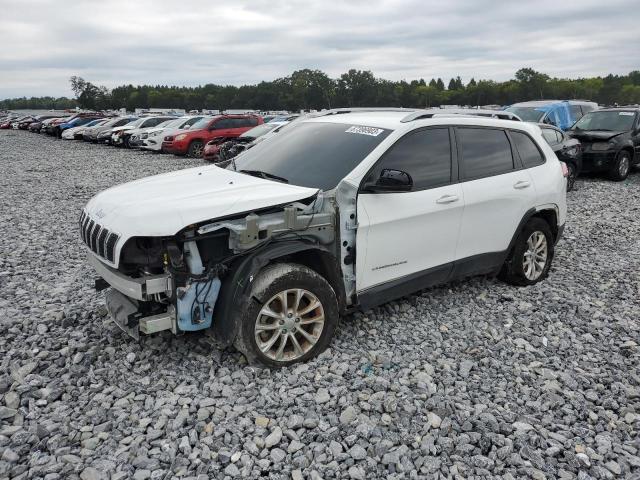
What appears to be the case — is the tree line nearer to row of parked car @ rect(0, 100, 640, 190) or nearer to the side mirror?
→ row of parked car @ rect(0, 100, 640, 190)

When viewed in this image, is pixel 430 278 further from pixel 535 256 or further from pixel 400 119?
pixel 535 256

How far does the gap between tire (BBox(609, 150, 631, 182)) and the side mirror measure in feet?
36.4

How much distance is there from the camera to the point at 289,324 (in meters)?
3.77

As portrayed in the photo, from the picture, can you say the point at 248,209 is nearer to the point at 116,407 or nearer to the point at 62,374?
the point at 116,407

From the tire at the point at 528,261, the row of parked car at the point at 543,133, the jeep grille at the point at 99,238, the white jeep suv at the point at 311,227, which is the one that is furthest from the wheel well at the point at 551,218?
the jeep grille at the point at 99,238

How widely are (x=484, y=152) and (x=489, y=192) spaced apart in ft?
1.32

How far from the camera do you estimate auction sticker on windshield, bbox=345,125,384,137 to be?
172 inches

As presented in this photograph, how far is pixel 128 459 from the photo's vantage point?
290 cm

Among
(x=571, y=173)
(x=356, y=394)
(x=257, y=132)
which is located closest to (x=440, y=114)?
(x=356, y=394)

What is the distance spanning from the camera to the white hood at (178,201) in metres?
3.36

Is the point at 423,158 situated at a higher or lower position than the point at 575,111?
lower

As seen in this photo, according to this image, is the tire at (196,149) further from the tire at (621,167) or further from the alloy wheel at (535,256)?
the alloy wheel at (535,256)

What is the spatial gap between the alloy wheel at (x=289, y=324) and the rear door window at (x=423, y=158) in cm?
114

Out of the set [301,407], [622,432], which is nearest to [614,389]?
[622,432]
